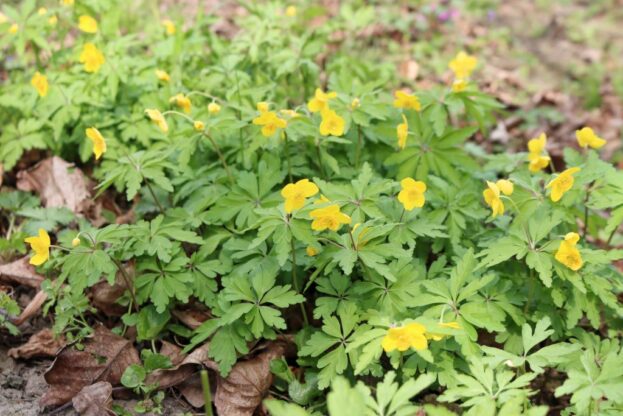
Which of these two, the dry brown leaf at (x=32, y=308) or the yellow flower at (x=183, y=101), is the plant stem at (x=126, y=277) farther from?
the yellow flower at (x=183, y=101)

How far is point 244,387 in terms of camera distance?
2.55m

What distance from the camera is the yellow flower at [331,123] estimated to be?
2732 mm

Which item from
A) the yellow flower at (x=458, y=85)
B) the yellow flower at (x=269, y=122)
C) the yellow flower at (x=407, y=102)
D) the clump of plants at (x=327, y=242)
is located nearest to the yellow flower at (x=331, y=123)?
the clump of plants at (x=327, y=242)

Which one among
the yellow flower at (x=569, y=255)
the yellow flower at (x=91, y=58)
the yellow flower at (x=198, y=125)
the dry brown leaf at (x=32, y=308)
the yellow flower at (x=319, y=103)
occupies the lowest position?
the dry brown leaf at (x=32, y=308)

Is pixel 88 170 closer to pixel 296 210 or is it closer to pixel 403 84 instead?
pixel 296 210

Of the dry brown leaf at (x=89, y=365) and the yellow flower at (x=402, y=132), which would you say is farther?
the yellow flower at (x=402, y=132)

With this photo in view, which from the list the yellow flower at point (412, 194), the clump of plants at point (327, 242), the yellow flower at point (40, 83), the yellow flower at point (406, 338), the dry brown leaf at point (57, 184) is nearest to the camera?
the yellow flower at point (406, 338)

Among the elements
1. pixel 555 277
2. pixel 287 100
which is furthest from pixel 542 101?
pixel 555 277

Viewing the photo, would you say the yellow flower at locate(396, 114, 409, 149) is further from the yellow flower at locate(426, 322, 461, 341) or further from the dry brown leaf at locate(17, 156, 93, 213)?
the dry brown leaf at locate(17, 156, 93, 213)

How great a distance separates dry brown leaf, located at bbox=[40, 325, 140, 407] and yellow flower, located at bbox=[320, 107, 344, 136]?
1259mm

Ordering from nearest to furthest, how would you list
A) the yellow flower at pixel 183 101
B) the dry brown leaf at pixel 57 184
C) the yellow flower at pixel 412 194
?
the yellow flower at pixel 412 194 → the yellow flower at pixel 183 101 → the dry brown leaf at pixel 57 184

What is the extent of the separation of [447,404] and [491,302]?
0.46 meters

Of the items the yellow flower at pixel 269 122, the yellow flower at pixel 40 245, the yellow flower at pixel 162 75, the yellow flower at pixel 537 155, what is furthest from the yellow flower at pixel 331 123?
the yellow flower at pixel 40 245

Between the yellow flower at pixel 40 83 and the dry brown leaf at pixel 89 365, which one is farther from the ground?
the yellow flower at pixel 40 83
